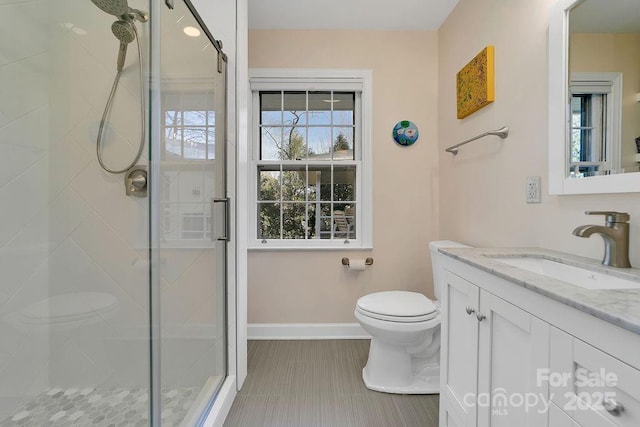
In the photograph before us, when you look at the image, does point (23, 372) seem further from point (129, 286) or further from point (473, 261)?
point (473, 261)

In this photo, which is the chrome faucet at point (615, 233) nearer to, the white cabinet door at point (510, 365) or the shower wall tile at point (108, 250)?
the white cabinet door at point (510, 365)

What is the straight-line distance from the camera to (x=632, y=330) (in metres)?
0.47

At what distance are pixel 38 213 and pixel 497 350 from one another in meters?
1.90

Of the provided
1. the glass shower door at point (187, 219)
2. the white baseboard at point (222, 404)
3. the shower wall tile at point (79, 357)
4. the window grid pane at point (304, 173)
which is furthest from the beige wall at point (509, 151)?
the shower wall tile at point (79, 357)

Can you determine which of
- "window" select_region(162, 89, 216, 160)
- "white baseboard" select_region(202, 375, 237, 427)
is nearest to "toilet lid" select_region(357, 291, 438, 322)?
"white baseboard" select_region(202, 375, 237, 427)

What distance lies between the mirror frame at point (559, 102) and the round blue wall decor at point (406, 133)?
1102 millimetres

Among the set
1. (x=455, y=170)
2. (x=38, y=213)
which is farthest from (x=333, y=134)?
(x=38, y=213)

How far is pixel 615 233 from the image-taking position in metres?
0.90

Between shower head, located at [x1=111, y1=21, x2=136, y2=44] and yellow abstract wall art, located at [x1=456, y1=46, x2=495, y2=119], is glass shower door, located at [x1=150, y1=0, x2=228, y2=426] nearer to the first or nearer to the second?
shower head, located at [x1=111, y1=21, x2=136, y2=44]

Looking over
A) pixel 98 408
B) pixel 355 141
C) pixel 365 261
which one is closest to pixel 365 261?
pixel 365 261

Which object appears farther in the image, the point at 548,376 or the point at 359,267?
the point at 359,267

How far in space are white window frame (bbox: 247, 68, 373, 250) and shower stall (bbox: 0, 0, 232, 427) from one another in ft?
2.79

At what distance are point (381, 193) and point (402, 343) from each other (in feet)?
3.71

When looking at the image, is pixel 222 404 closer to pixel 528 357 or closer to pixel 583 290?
pixel 528 357
